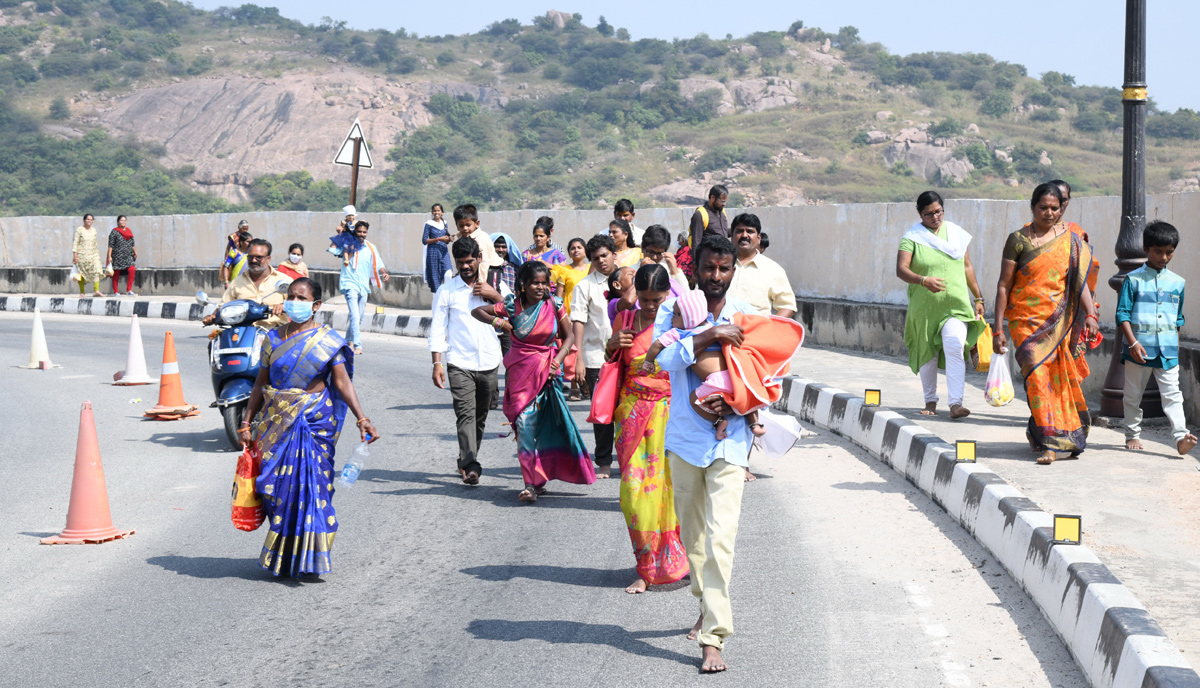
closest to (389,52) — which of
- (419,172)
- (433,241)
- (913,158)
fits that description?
(419,172)

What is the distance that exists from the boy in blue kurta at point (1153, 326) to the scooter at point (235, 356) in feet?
22.3

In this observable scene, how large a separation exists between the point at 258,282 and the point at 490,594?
567 cm

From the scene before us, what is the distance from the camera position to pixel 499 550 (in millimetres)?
7504

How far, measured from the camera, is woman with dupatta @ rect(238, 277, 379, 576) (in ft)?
22.4

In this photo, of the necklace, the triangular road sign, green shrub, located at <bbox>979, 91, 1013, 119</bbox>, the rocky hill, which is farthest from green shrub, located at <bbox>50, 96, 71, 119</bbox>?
the necklace

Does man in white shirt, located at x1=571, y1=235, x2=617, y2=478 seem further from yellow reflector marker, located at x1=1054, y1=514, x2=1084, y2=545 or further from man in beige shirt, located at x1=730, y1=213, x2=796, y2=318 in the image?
yellow reflector marker, located at x1=1054, y1=514, x2=1084, y2=545

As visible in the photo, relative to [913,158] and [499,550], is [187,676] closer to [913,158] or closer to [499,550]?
[499,550]

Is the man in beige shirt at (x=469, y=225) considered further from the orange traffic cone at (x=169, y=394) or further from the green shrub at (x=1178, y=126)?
the green shrub at (x=1178, y=126)

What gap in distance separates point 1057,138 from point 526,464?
82.4m

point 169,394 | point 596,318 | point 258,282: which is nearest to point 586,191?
point 169,394

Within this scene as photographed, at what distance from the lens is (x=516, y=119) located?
3984 inches

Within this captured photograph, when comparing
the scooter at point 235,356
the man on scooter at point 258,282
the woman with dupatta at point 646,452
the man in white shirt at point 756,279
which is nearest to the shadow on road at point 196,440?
the scooter at point 235,356

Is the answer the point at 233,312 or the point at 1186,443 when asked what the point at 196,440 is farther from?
the point at 1186,443

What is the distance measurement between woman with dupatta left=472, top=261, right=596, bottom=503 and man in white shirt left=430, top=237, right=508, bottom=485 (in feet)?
1.41
